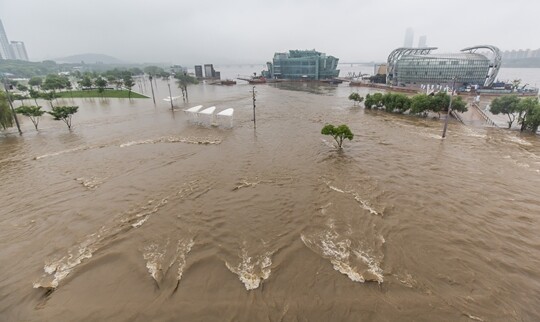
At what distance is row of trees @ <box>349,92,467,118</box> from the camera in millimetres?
38656

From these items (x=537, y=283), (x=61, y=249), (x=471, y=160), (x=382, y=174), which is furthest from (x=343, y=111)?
(x=61, y=249)

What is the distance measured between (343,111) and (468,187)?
3232 cm

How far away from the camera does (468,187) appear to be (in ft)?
55.6

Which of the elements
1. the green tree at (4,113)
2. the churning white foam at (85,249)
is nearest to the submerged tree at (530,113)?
the churning white foam at (85,249)

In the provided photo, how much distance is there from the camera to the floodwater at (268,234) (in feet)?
28.5

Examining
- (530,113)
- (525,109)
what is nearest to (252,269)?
(530,113)

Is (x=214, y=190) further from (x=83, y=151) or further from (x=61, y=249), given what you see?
(x=83, y=151)

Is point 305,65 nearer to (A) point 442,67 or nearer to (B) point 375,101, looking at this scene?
(A) point 442,67

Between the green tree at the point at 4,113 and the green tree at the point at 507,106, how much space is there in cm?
6602

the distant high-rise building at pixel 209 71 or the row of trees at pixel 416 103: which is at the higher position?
the distant high-rise building at pixel 209 71

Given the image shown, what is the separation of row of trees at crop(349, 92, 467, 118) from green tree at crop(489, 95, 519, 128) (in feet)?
12.4

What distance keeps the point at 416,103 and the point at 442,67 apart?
70.9m

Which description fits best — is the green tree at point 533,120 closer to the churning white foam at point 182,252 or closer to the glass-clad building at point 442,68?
the churning white foam at point 182,252

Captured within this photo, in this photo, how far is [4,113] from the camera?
28688 mm
